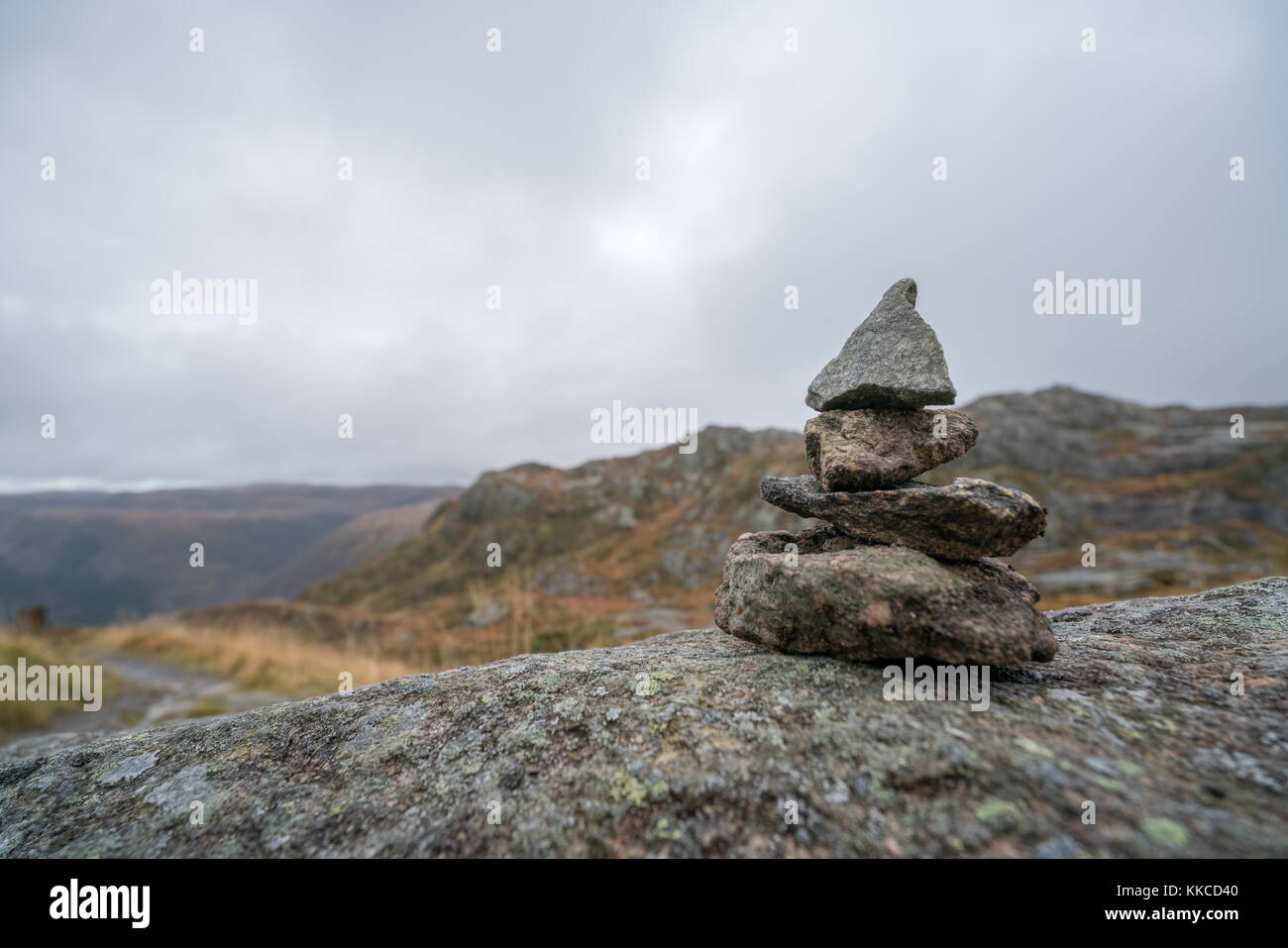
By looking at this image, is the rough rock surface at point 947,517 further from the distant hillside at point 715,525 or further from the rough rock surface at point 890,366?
the distant hillside at point 715,525

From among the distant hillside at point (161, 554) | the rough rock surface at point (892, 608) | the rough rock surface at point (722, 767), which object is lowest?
the distant hillside at point (161, 554)

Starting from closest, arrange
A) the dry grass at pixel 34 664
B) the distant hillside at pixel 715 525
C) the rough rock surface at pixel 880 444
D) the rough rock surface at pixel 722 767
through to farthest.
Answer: the rough rock surface at pixel 722 767
the rough rock surface at pixel 880 444
the dry grass at pixel 34 664
the distant hillside at pixel 715 525

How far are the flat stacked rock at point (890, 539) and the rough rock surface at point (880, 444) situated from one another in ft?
0.04

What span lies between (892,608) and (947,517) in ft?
2.89

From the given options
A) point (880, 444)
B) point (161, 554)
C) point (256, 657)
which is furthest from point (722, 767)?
point (161, 554)

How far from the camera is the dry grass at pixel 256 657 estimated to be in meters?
14.2

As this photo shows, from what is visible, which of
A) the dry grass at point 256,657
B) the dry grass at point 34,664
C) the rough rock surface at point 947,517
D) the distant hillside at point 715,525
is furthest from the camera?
the distant hillside at point 715,525

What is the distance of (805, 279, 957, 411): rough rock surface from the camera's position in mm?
4219

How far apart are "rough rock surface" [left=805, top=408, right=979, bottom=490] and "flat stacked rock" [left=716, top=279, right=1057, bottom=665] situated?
1 cm

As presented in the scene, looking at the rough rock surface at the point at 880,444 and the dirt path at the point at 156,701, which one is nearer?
the rough rock surface at the point at 880,444

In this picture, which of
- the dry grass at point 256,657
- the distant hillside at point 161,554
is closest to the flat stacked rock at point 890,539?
the dry grass at point 256,657

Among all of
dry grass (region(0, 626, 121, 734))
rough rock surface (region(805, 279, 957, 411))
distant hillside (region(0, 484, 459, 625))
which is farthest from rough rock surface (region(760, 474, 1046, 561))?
distant hillside (region(0, 484, 459, 625))

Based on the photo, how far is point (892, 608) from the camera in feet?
11.4
